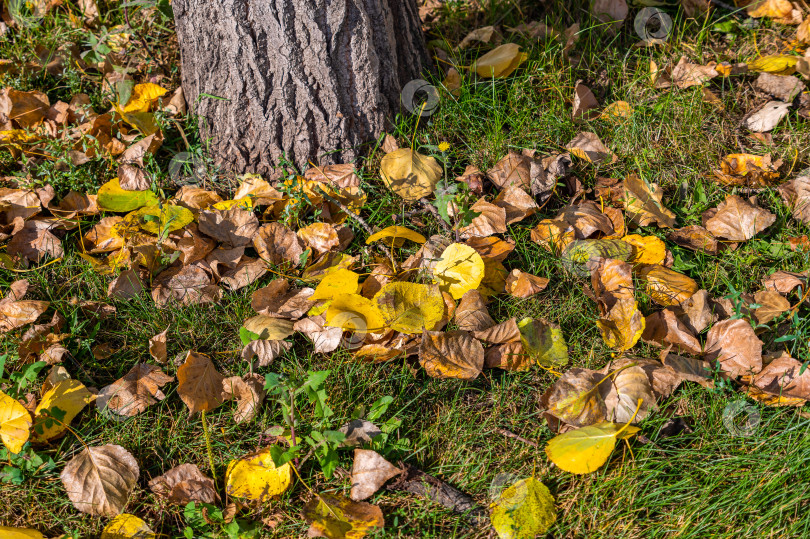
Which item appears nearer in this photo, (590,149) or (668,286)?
(668,286)

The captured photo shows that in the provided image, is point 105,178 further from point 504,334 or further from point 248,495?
point 504,334

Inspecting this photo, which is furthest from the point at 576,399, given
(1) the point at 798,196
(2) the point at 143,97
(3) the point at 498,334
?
(2) the point at 143,97

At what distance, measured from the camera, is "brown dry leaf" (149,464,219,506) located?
169 centimetres

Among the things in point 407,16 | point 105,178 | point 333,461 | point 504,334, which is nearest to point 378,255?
point 504,334

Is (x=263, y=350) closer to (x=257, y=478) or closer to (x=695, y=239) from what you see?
(x=257, y=478)

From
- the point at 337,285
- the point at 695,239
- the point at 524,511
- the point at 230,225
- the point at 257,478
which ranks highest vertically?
the point at 230,225

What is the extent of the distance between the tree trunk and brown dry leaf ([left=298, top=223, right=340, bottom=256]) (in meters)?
0.35

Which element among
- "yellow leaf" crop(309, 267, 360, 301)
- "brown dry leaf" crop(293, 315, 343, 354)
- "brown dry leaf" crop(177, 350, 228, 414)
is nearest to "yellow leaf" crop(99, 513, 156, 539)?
"brown dry leaf" crop(177, 350, 228, 414)

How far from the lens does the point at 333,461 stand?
1702 millimetres

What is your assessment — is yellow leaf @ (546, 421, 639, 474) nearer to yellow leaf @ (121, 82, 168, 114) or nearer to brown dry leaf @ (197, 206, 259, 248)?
brown dry leaf @ (197, 206, 259, 248)

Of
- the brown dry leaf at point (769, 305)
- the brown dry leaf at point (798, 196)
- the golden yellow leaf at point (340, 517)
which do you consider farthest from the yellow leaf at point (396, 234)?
the brown dry leaf at point (798, 196)

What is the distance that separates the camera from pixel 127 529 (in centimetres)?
164
